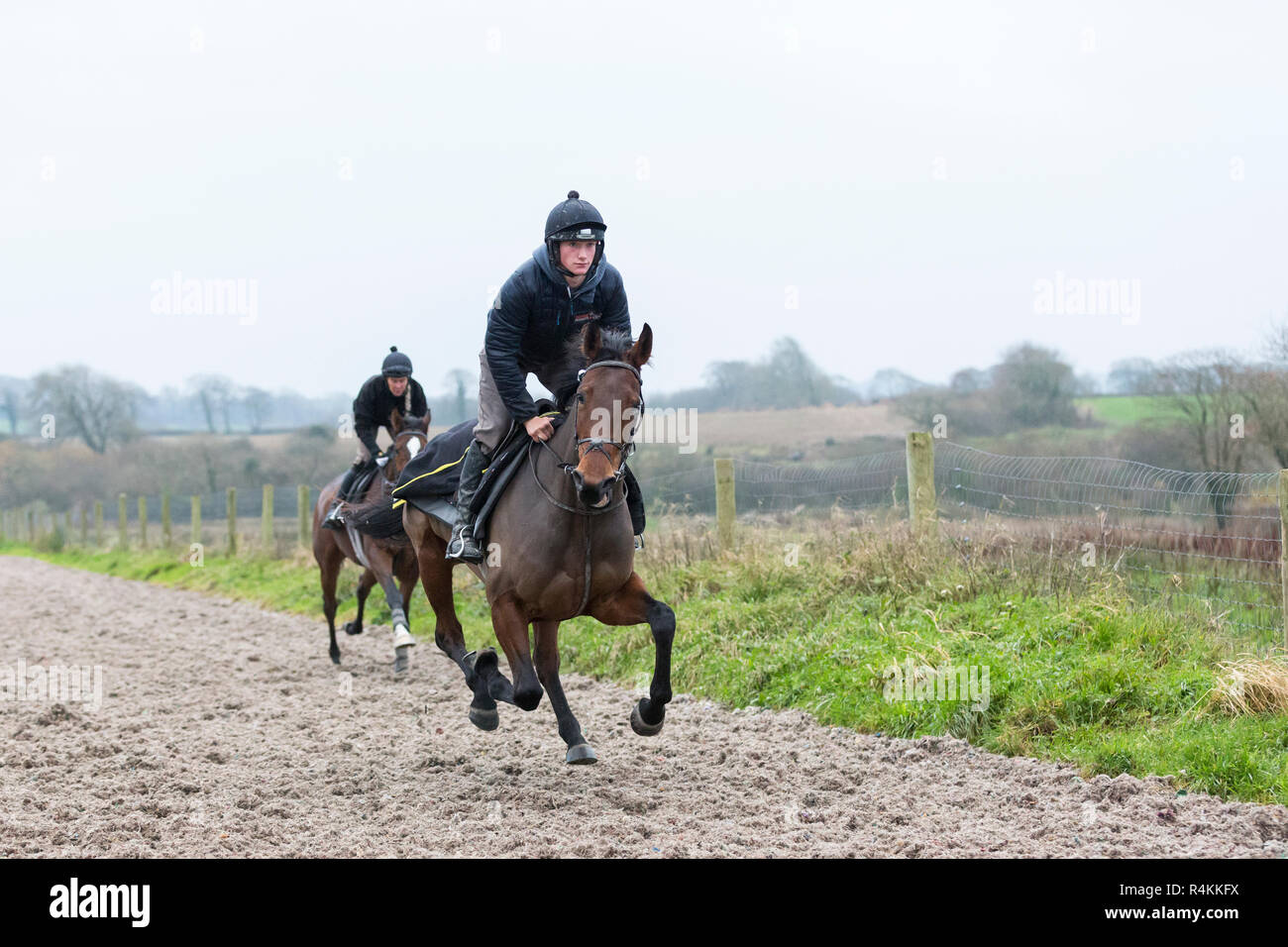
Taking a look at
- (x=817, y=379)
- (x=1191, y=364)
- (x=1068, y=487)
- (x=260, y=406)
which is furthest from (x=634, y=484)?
(x=260, y=406)

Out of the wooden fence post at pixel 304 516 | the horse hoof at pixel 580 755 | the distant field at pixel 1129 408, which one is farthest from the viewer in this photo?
the wooden fence post at pixel 304 516

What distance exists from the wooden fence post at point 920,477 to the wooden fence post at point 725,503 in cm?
234

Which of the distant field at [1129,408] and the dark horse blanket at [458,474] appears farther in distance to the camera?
the distant field at [1129,408]

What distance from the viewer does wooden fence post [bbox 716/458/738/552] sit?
38.2 feet

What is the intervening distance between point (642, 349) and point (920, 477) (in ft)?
15.0

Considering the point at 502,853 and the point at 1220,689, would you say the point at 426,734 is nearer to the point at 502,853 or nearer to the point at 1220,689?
the point at 502,853

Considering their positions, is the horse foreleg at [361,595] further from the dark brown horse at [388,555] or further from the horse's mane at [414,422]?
the horse's mane at [414,422]

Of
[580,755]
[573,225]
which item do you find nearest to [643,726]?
[580,755]

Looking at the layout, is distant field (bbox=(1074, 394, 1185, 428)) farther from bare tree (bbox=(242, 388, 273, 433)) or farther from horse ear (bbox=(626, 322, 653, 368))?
bare tree (bbox=(242, 388, 273, 433))

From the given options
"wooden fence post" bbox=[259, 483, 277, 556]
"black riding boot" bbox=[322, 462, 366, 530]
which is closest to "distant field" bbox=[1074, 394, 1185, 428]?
"black riding boot" bbox=[322, 462, 366, 530]

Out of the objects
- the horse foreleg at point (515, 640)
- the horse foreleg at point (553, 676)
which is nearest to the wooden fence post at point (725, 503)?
the horse foreleg at point (553, 676)

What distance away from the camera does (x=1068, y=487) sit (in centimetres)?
904

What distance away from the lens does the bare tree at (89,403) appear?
60.8m

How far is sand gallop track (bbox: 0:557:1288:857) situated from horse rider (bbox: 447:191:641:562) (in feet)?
4.98
